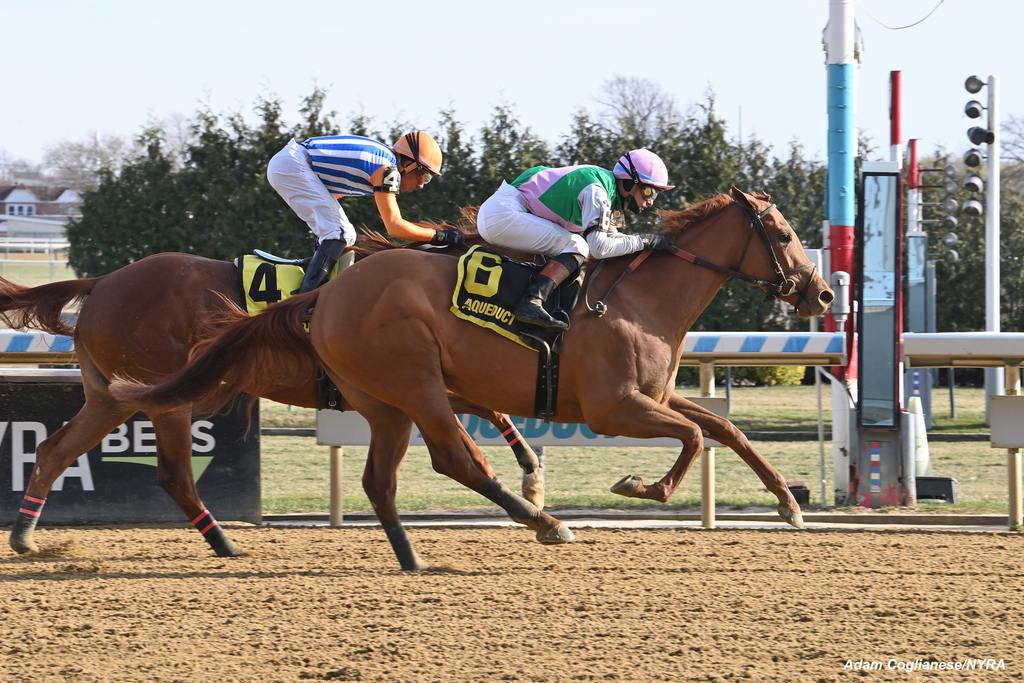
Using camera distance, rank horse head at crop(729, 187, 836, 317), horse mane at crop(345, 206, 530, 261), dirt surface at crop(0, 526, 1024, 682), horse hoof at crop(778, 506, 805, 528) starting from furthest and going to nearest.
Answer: horse mane at crop(345, 206, 530, 261)
horse head at crop(729, 187, 836, 317)
horse hoof at crop(778, 506, 805, 528)
dirt surface at crop(0, 526, 1024, 682)

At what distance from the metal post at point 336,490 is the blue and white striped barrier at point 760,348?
79.8 inches

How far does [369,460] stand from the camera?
19.7 ft

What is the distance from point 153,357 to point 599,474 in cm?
502

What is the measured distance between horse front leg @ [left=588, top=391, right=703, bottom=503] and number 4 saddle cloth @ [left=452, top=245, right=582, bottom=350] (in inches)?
16.6

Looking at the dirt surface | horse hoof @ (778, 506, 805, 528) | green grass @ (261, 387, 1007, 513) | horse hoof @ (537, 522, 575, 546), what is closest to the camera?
the dirt surface

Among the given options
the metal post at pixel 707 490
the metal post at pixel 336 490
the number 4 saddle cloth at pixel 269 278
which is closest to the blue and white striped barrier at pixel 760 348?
Result: the metal post at pixel 707 490

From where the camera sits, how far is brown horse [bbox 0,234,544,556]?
20.7 feet

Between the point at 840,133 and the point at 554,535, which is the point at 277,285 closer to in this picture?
the point at 554,535

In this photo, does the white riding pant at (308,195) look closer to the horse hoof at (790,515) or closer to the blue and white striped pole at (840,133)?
the horse hoof at (790,515)

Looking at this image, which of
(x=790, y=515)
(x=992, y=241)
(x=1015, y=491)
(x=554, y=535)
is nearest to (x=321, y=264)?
(x=554, y=535)

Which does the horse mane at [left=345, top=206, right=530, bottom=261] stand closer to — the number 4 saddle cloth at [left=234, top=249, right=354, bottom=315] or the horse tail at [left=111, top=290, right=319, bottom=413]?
the number 4 saddle cloth at [left=234, top=249, right=354, bottom=315]

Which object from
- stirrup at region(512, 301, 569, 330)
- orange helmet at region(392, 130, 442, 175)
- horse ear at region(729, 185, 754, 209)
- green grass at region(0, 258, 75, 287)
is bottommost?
stirrup at region(512, 301, 569, 330)

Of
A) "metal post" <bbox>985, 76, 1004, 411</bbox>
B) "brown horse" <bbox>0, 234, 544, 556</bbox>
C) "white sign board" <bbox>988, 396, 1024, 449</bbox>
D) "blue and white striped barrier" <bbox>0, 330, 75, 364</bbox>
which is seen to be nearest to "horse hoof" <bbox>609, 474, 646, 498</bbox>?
"brown horse" <bbox>0, 234, 544, 556</bbox>

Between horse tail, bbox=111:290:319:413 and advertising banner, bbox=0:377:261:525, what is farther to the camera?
advertising banner, bbox=0:377:261:525
